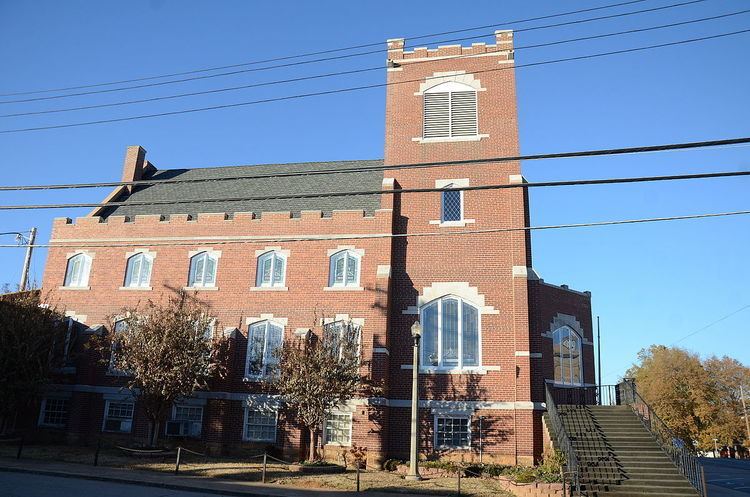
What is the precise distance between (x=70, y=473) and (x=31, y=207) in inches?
303

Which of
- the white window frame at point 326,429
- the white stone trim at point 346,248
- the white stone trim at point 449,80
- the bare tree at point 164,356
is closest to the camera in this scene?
the bare tree at point 164,356

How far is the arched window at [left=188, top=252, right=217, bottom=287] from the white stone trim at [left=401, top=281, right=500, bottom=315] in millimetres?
8123

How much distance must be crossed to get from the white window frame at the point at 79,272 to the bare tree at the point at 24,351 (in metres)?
2.21

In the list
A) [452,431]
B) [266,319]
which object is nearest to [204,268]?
[266,319]

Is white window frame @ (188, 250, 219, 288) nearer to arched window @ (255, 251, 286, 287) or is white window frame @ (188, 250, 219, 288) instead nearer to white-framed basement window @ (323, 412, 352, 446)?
arched window @ (255, 251, 286, 287)

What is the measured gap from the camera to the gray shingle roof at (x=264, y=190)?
2595cm

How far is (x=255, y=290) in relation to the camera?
23.7 m

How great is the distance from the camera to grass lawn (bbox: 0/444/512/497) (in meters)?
16.3

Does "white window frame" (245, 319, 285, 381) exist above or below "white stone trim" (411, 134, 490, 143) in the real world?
below

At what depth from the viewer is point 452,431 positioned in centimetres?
2111

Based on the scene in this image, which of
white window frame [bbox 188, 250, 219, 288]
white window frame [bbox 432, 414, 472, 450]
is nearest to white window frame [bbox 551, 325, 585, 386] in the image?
white window frame [bbox 432, 414, 472, 450]

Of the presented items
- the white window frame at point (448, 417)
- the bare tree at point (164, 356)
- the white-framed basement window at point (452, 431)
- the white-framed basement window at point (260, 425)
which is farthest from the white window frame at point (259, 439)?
the white-framed basement window at point (452, 431)

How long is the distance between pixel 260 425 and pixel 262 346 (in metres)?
2.93

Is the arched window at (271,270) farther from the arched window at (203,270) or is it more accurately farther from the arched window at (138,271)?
the arched window at (138,271)
